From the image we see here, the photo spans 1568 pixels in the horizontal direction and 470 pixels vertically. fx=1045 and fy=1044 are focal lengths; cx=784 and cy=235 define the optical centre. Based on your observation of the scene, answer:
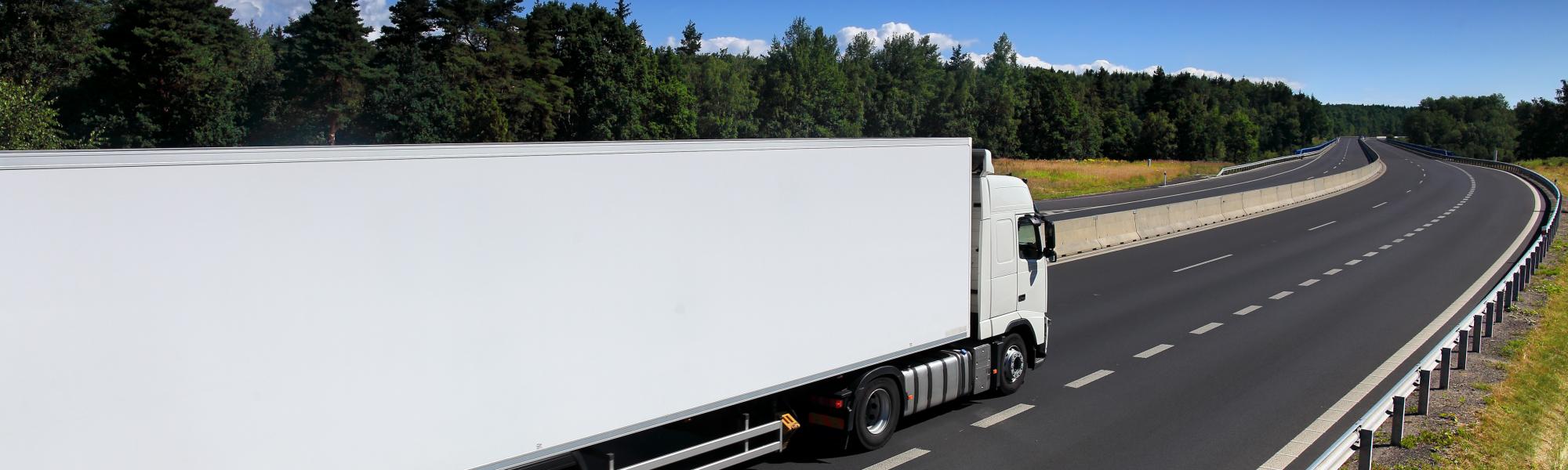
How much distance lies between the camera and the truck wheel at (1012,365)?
1048cm

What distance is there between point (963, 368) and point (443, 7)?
6504 cm

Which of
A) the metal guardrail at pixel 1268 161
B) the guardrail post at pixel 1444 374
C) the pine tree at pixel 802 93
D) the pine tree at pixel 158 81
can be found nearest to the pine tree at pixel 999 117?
the pine tree at pixel 802 93

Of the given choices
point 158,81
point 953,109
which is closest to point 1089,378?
point 158,81

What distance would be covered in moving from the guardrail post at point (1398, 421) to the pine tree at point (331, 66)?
2452 inches

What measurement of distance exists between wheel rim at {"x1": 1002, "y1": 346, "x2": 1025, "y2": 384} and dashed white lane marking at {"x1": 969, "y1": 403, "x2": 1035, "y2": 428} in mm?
314

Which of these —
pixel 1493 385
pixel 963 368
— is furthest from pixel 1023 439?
pixel 1493 385

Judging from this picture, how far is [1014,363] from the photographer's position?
10.8 metres

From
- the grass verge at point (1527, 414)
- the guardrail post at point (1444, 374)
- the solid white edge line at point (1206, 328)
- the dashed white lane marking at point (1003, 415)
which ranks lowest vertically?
the solid white edge line at point (1206, 328)

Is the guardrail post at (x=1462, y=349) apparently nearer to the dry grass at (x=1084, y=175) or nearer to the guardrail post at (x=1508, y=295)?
the guardrail post at (x=1508, y=295)

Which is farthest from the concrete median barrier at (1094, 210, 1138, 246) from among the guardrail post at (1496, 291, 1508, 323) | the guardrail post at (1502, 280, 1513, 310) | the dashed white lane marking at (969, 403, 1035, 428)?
the dashed white lane marking at (969, 403, 1035, 428)

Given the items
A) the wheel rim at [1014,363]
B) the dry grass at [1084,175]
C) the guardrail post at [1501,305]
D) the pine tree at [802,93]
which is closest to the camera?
the wheel rim at [1014,363]

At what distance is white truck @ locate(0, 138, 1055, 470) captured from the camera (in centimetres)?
423

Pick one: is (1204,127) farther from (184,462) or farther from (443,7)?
(184,462)

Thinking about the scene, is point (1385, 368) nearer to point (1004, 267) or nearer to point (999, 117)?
point (1004, 267)
